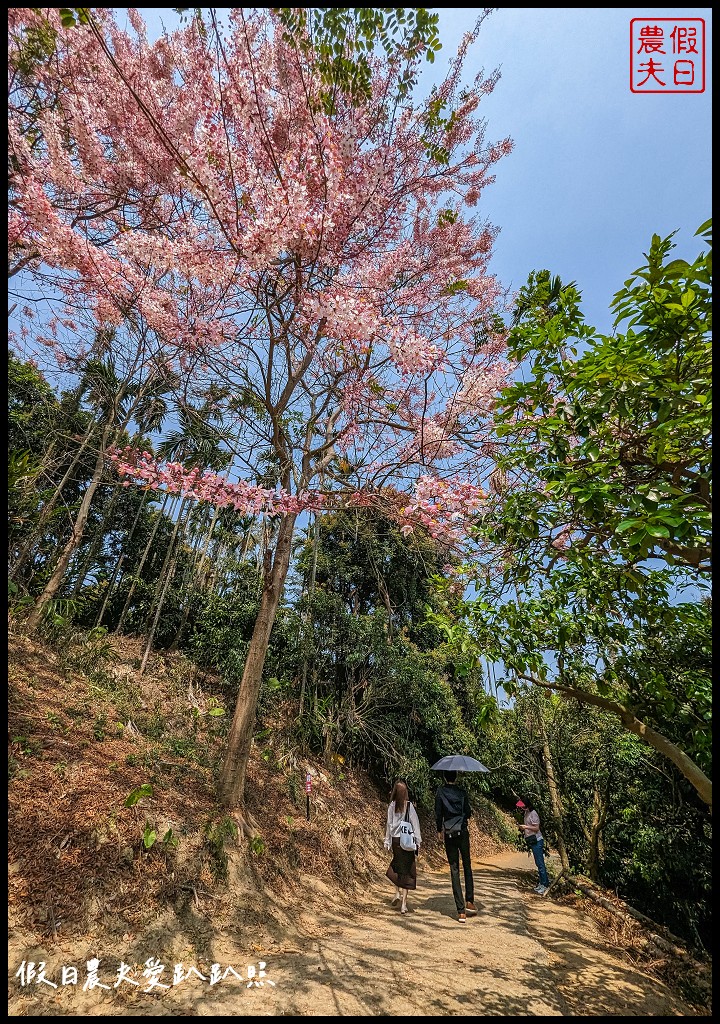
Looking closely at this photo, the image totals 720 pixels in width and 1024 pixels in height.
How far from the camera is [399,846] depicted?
5027 mm

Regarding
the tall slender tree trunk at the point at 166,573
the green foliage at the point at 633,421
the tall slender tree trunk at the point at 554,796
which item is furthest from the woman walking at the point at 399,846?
the tall slender tree trunk at the point at 166,573

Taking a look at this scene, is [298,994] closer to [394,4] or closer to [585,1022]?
[585,1022]

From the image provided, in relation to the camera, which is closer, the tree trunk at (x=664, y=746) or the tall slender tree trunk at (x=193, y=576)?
the tree trunk at (x=664, y=746)

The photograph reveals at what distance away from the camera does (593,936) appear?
4758mm

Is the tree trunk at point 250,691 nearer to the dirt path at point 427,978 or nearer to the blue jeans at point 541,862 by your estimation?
the dirt path at point 427,978

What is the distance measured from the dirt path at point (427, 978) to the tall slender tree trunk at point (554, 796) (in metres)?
1.94

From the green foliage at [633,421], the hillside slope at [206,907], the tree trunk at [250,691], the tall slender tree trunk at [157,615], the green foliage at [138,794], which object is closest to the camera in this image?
the green foliage at [633,421]

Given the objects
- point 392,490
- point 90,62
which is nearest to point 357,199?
point 90,62

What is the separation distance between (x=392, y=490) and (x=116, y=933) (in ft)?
15.2

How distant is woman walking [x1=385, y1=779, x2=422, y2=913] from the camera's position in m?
5.03

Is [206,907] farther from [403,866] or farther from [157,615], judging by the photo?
[157,615]

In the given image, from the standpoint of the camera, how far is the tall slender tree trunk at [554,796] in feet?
22.4

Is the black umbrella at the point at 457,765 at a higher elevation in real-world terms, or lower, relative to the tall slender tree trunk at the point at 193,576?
lower

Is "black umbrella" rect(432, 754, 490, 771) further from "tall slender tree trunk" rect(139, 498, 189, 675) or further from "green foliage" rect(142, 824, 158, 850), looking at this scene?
"tall slender tree trunk" rect(139, 498, 189, 675)
